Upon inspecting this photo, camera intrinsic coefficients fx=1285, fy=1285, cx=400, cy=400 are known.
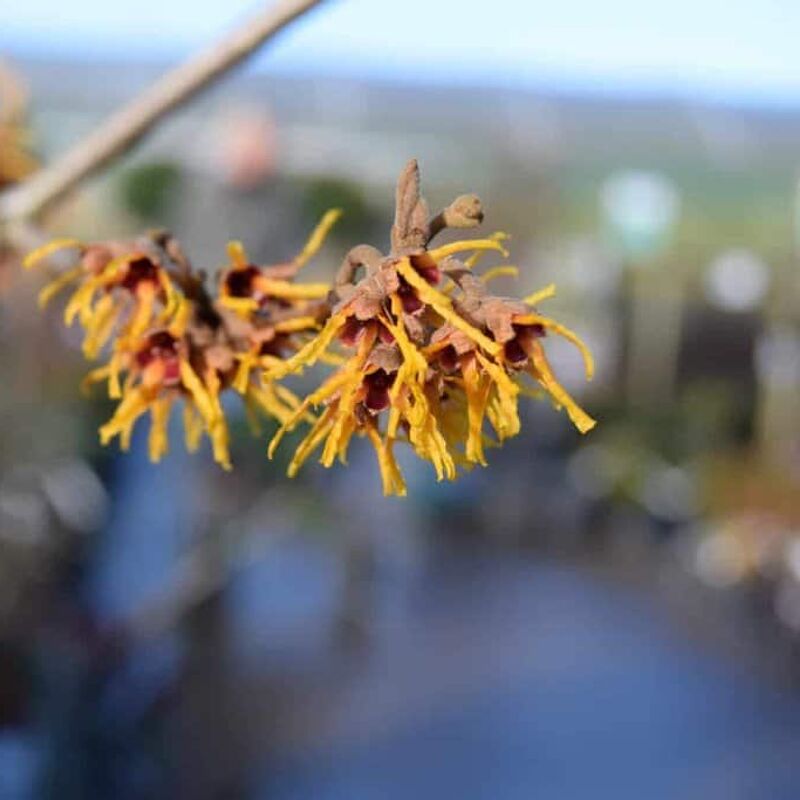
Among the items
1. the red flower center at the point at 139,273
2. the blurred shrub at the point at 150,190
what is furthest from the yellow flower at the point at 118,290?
the blurred shrub at the point at 150,190

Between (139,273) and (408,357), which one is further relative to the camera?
(139,273)

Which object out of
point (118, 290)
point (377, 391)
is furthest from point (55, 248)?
point (377, 391)

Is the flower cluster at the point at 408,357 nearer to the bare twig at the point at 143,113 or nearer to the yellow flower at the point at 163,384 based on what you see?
the yellow flower at the point at 163,384

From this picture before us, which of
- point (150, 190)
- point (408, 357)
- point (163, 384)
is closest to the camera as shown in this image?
point (408, 357)

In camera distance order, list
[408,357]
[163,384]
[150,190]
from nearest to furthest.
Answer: [408,357]
[163,384]
[150,190]

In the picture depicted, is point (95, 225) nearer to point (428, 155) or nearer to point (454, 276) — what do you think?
point (428, 155)

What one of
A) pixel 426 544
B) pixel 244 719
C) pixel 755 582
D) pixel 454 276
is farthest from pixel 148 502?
pixel 454 276

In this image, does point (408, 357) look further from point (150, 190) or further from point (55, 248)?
point (150, 190)

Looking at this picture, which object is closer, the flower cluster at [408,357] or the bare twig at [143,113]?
the flower cluster at [408,357]
